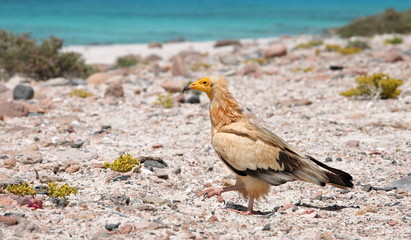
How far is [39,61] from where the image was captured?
18734 millimetres

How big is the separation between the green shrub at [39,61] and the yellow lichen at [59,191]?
1229 centimetres

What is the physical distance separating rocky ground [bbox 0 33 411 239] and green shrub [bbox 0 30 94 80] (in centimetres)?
63

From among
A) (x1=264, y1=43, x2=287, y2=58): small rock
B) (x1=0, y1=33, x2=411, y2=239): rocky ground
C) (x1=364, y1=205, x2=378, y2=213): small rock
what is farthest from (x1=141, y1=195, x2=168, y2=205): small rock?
(x1=264, y1=43, x2=287, y2=58): small rock

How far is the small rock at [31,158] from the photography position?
876 centimetres

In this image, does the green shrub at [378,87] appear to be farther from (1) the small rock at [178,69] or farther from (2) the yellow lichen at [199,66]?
(2) the yellow lichen at [199,66]

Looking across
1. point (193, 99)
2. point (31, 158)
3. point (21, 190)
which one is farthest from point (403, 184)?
point (193, 99)

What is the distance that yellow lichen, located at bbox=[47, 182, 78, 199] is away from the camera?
6.90m

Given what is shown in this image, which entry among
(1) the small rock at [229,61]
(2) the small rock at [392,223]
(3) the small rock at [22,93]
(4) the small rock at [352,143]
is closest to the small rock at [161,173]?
(2) the small rock at [392,223]

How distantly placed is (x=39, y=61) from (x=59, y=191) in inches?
500

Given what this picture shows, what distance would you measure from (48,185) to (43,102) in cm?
779

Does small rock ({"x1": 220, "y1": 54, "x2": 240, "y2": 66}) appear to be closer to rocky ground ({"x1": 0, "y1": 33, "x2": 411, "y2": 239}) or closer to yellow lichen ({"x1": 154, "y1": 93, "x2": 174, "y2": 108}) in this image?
rocky ground ({"x1": 0, "y1": 33, "x2": 411, "y2": 239})

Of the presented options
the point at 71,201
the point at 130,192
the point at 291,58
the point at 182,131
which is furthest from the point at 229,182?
the point at 291,58

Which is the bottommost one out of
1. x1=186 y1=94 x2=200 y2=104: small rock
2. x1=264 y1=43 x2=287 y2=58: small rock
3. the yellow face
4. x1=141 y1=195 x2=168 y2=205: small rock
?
x1=141 y1=195 x2=168 y2=205: small rock

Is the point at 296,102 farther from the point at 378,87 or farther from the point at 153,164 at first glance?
the point at 153,164
